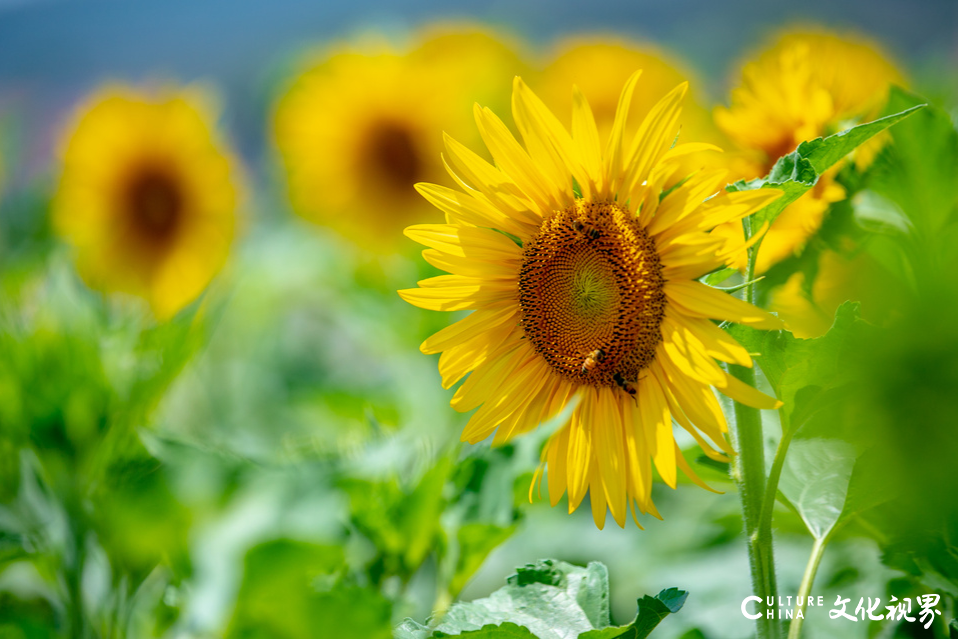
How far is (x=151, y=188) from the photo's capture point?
4.56ft

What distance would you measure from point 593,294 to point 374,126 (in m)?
0.95

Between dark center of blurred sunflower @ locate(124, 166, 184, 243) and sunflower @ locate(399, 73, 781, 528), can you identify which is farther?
dark center of blurred sunflower @ locate(124, 166, 184, 243)

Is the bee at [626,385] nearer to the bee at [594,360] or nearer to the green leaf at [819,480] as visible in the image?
the bee at [594,360]

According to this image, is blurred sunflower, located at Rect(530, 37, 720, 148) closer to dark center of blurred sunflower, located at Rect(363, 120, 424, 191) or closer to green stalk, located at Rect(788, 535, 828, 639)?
dark center of blurred sunflower, located at Rect(363, 120, 424, 191)

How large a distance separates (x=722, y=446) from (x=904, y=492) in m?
0.08

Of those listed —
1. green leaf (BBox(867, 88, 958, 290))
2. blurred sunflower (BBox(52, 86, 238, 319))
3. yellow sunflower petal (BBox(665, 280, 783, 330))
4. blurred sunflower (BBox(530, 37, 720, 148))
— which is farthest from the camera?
blurred sunflower (BBox(52, 86, 238, 319))

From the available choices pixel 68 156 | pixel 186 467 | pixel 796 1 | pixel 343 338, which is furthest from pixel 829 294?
pixel 796 1

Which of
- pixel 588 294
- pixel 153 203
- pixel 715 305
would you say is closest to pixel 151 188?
pixel 153 203

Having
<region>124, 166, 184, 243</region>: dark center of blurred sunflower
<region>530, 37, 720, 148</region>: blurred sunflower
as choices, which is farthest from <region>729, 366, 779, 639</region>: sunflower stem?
<region>124, 166, 184, 243</region>: dark center of blurred sunflower

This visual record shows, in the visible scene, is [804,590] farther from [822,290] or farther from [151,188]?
[151,188]

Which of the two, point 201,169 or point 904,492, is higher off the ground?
point 201,169

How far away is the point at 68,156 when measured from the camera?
130cm

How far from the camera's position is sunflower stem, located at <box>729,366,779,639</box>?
0.41 metres

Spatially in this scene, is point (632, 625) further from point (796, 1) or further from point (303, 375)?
point (796, 1)
